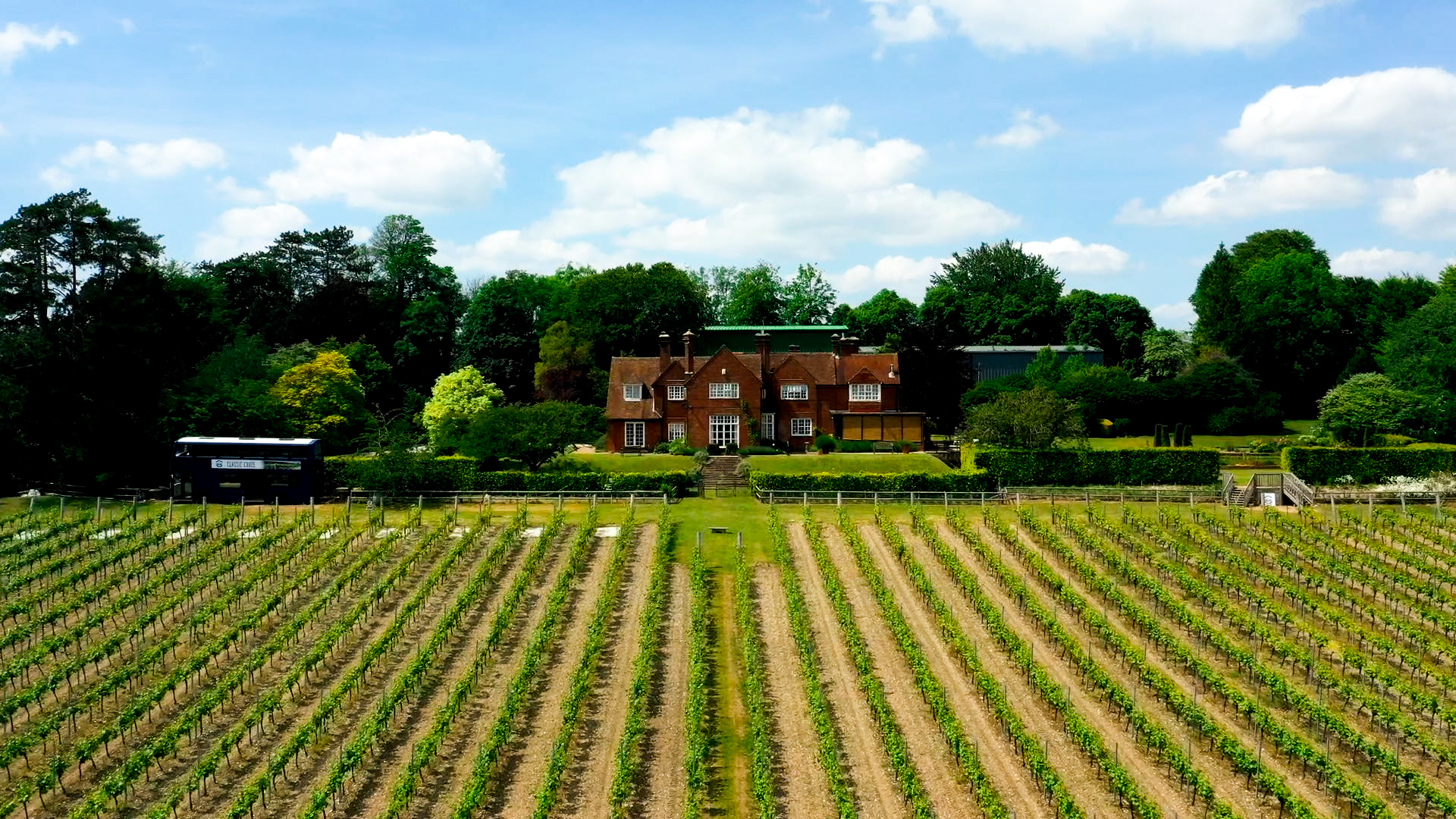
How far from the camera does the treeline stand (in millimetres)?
53719

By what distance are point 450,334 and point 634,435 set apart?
92.8 feet

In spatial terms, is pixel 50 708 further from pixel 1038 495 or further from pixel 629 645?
pixel 1038 495

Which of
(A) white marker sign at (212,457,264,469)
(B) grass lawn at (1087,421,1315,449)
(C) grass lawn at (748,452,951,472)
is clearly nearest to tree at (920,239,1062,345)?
(B) grass lawn at (1087,421,1315,449)

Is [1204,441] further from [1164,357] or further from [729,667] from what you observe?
[729,667]

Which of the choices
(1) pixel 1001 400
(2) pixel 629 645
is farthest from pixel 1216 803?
(1) pixel 1001 400

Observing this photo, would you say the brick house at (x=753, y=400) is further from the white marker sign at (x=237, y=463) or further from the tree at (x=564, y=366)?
the white marker sign at (x=237, y=463)

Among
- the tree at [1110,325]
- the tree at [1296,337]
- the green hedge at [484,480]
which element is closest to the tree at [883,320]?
the tree at [1110,325]

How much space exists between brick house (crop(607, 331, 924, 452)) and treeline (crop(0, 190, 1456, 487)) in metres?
4.46

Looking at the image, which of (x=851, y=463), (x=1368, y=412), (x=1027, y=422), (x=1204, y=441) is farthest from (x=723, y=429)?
(x=1368, y=412)

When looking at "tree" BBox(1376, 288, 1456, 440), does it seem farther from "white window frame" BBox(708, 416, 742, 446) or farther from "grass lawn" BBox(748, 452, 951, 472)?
"white window frame" BBox(708, 416, 742, 446)

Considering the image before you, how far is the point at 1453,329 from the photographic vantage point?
66.4m

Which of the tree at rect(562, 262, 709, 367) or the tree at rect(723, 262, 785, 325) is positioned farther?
the tree at rect(723, 262, 785, 325)

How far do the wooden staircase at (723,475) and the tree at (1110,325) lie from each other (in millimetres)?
43570

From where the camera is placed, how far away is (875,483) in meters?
52.8
